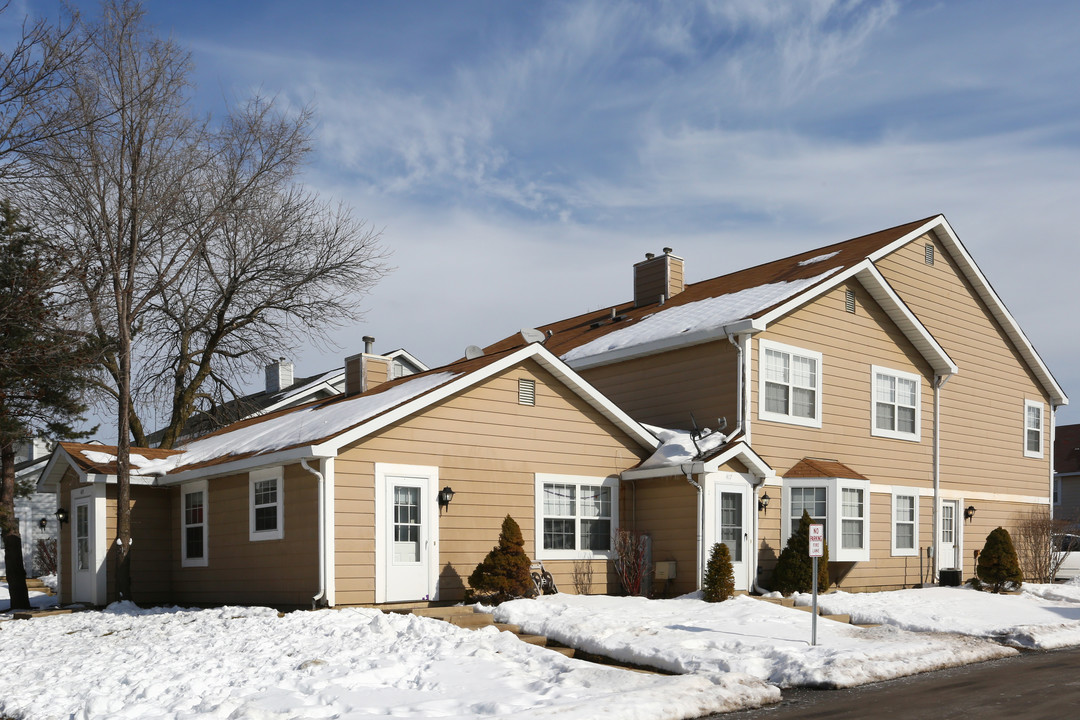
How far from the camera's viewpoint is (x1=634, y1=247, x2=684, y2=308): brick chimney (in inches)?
982

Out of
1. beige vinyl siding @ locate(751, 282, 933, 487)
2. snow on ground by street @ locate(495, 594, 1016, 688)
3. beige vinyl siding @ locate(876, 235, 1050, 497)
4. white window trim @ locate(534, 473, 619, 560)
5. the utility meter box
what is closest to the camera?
snow on ground by street @ locate(495, 594, 1016, 688)

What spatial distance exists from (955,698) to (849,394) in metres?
11.3

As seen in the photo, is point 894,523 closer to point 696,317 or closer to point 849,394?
point 849,394

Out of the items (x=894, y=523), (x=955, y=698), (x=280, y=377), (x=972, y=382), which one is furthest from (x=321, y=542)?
(x=280, y=377)

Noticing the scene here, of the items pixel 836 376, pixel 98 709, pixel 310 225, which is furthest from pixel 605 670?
pixel 310 225

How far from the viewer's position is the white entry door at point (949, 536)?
22.8 meters

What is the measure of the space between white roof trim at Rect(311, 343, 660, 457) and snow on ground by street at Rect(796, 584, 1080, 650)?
4.20m

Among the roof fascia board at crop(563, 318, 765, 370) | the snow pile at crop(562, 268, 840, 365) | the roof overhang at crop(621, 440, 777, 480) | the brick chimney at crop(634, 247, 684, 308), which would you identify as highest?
the brick chimney at crop(634, 247, 684, 308)

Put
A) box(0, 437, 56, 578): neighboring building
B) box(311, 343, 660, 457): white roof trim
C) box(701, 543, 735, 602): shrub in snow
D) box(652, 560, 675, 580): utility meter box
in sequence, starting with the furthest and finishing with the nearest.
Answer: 1. box(0, 437, 56, 578): neighboring building
2. box(652, 560, 675, 580): utility meter box
3. box(701, 543, 735, 602): shrub in snow
4. box(311, 343, 660, 457): white roof trim

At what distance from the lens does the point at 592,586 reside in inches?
701

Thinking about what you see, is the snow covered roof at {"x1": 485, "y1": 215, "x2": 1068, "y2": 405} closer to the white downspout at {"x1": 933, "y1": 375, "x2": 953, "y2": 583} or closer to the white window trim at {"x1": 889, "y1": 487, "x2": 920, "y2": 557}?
the white downspout at {"x1": 933, "y1": 375, "x2": 953, "y2": 583}

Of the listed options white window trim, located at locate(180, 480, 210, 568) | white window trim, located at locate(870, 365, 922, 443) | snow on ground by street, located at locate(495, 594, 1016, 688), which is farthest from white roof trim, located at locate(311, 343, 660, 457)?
white window trim, located at locate(870, 365, 922, 443)

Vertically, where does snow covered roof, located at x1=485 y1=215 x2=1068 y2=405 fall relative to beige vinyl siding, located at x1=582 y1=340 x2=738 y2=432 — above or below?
above

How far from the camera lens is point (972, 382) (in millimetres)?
24266
